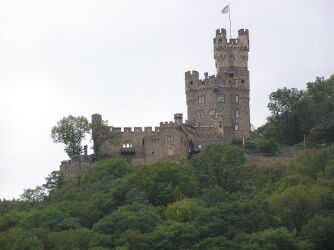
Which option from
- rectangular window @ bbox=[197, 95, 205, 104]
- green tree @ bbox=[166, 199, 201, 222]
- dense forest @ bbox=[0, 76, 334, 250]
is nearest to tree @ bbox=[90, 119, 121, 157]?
dense forest @ bbox=[0, 76, 334, 250]

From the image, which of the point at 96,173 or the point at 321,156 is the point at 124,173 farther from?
the point at 321,156

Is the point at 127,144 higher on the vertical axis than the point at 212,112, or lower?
lower

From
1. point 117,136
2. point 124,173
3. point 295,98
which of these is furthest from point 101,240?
point 295,98

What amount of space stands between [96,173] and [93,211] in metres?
7.63

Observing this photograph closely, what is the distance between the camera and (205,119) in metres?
99.6

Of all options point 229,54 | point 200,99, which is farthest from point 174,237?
point 229,54

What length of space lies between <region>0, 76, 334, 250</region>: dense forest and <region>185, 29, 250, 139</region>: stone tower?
7.28 ft

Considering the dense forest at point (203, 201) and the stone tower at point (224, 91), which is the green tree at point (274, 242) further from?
the stone tower at point (224, 91)

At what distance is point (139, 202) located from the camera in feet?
269

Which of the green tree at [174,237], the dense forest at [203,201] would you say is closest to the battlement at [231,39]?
the dense forest at [203,201]

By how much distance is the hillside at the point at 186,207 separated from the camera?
2869 inches

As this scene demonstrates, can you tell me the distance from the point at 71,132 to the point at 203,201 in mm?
18272

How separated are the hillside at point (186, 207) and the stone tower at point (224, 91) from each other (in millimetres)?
8925

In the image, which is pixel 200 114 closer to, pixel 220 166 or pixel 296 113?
pixel 296 113
